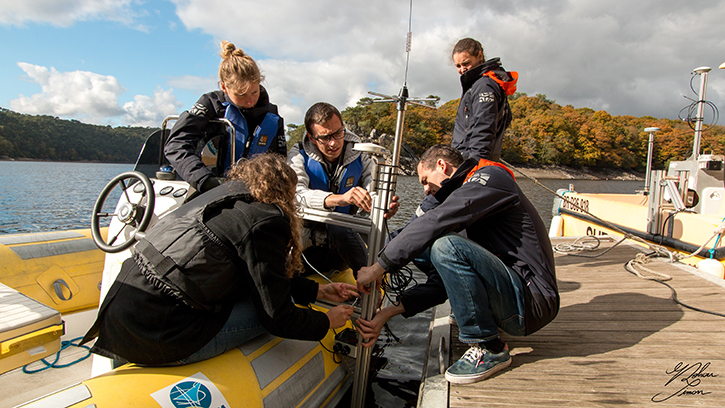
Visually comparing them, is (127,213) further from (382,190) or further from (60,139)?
(60,139)

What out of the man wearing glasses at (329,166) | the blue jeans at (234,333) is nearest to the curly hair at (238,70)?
the man wearing glasses at (329,166)

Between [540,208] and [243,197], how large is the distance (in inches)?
803

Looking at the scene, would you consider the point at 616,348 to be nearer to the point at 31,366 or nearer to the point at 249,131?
the point at 249,131

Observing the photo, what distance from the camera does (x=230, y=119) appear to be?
3.41 m

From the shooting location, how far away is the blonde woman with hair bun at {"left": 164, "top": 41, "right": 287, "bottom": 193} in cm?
299

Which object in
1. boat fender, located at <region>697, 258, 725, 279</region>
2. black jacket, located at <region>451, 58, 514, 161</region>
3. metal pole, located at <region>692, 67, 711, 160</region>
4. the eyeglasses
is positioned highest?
metal pole, located at <region>692, 67, 711, 160</region>

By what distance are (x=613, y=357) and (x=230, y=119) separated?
3344 mm

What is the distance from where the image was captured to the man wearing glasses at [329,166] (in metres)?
3.19

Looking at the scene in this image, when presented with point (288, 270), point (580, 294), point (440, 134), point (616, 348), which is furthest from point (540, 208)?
point (440, 134)

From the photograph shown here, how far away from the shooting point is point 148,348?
1789 mm

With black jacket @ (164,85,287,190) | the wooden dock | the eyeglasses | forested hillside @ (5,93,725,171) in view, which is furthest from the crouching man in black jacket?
forested hillside @ (5,93,725,171)

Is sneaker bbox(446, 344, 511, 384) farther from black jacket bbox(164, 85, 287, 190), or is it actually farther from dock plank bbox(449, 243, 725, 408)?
black jacket bbox(164, 85, 287, 190)

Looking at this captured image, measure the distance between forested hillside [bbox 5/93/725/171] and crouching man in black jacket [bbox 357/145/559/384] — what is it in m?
50.3

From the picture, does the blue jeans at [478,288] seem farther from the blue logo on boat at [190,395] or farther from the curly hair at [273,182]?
the blue logo on boat at [190,395]
